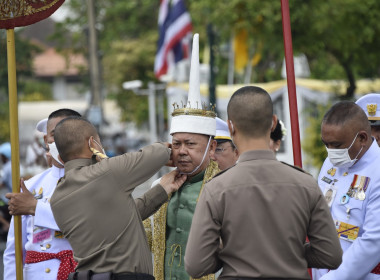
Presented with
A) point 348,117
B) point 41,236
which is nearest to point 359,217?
point 348,117

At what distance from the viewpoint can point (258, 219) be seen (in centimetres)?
358

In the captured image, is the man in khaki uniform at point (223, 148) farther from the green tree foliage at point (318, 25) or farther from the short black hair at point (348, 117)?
the green tree foliage at point (318, 25)

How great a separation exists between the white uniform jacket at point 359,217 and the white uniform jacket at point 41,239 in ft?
5.94

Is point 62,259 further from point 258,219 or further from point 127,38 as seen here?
point 127,38

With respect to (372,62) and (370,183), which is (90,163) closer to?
(370,183)

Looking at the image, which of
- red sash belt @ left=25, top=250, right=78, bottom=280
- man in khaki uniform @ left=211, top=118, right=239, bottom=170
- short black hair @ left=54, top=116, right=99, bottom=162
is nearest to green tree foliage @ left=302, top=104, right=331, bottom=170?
man in khaki uniform @ left=211, top=118, right=239, bottom=170

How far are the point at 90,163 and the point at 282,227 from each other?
1.47 m

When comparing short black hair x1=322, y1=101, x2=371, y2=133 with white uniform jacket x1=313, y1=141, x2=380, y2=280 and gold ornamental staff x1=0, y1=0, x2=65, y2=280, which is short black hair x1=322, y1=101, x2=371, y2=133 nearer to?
white uniform jacket x1=313, y1=141, x2=380, y2=280

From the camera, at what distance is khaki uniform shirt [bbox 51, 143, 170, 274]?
4.30 meters

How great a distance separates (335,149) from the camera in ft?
15.9

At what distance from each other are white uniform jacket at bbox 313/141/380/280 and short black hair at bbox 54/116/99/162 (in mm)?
1693

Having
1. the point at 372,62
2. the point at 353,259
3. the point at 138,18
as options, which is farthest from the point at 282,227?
the point at 138,18

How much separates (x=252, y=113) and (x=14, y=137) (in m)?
1.95

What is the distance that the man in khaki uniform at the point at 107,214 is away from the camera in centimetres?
431
